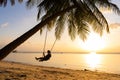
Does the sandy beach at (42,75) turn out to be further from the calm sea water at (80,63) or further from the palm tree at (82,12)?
the calm sea water at (80,63)

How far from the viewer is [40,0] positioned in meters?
12.5

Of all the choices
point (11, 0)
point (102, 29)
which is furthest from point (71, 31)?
point (11, 0)

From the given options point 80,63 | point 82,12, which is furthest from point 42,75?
point 80,63

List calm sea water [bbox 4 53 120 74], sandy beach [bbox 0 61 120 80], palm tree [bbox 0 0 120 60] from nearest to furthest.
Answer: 1. palm tree [bbox 0 0 120 60]
2. sandy beach [bbox 0 61 120 80]
3. calm sea water [bbox 4 53 120 74]

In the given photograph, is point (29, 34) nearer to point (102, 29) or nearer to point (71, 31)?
point (102, 29)

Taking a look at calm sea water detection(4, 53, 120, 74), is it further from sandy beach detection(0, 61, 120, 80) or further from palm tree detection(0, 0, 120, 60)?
palm tree detection(0, 0, 120, 60)

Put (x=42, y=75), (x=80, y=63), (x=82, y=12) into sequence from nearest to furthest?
1. (x=82, y=12)
2. (x=42, y=75)
3. (x=80, y=63)

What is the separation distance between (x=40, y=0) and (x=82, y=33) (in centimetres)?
313

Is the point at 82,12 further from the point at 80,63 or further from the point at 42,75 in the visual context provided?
the point at 80,63

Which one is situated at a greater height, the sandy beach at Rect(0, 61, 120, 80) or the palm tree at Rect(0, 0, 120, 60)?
the palm tree at Rect(0, 0, 120, 60)

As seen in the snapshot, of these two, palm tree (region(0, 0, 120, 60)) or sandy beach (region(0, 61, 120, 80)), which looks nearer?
palm tree (region(0, 0, 120, 60))

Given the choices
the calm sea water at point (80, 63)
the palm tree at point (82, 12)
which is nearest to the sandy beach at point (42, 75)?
the palm tree at point (82, 12)

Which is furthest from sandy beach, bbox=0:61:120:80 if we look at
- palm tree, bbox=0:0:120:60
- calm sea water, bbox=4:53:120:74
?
calm sea water, bbox=4:53:120:74

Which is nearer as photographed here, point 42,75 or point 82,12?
point 82,12
